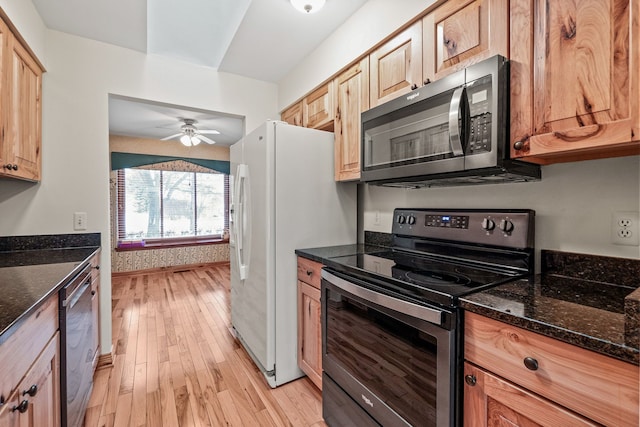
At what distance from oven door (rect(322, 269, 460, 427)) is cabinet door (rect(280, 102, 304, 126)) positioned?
155 centimetres

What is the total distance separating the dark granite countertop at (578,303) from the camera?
65 centimetres

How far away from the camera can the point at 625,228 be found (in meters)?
1.08

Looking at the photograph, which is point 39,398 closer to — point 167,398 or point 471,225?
point 167,398

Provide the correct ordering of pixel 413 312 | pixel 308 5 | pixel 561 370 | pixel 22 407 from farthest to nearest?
pixel 308 5 < pixel 413 312 < pixel 22 407 < pixel 561 370

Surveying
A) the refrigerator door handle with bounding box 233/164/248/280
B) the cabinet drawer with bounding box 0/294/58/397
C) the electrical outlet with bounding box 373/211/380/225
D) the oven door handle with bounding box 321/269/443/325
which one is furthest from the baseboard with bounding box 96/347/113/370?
the electrical outlet with bounding box 373/211/380/225

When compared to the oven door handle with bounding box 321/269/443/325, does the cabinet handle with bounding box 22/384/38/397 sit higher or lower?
lower

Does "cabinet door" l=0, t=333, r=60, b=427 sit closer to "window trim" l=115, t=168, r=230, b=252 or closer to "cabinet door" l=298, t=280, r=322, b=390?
"cabinet door" l=298, t=280, r=322, b=390

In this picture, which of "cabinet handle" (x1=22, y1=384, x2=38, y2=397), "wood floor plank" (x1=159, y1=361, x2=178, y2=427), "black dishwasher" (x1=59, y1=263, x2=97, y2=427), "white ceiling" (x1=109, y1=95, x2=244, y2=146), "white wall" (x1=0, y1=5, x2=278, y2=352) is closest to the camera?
"cabinet handle" (x1=22, y1=384, x2=38, y2=397)

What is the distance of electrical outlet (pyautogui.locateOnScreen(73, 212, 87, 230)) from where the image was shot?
2115mm

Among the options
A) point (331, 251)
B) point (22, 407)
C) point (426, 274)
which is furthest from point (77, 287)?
point (426, 274)

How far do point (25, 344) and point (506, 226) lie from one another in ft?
5.93

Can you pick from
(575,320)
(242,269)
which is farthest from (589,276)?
(242,269)

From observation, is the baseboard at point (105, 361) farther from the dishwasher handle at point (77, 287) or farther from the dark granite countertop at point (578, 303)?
the dark granite countertop at point (578, 303)

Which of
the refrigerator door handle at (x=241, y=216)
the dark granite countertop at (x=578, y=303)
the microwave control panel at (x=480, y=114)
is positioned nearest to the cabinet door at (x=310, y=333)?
the refrigerator door handle at (x=241, y=216)
